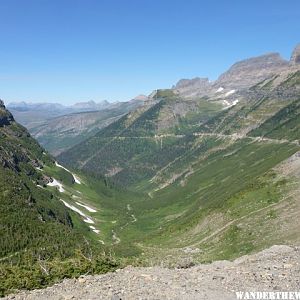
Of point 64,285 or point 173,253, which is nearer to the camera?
point 64,285

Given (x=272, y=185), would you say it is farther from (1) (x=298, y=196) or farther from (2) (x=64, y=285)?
(2) (x=64, y=285)

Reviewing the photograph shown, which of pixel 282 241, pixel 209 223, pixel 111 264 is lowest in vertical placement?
pixel 209 223

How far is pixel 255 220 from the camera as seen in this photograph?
479 feet

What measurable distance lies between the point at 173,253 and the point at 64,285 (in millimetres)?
114870

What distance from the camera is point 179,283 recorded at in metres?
43.8

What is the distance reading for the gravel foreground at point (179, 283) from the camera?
40656mm

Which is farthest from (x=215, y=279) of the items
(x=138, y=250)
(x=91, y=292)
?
(x=138, y=250)

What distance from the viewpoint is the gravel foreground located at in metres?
40.7

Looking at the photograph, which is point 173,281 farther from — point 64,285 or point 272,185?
point 272,185

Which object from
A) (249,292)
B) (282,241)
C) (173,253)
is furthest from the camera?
(173,253)

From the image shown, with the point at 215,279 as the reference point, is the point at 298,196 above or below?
below

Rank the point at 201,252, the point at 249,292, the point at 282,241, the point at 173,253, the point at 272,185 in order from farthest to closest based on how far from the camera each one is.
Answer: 1. the point at 272,185
2. the point at 173,253
3. the point at 201,252
4. the point at 282,241
5. the point at 249,292

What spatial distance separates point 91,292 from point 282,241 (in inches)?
3210

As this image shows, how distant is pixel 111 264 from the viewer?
176ft
